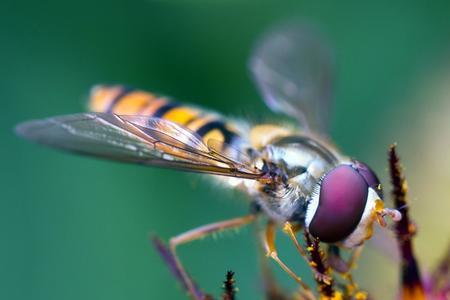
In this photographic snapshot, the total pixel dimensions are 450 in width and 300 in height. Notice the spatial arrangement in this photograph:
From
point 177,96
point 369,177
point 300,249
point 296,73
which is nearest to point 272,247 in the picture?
point 300,249

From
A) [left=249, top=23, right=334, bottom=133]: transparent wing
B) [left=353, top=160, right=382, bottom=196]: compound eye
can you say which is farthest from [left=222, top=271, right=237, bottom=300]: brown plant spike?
[left=249, top=23, right=334, bottom=133]: transparent wing

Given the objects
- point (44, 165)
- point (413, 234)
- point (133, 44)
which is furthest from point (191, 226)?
point (413, 234)

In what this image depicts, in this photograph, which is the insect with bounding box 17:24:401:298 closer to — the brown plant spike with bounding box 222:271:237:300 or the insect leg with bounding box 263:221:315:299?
the insect leg with bounding box 263:221:315:299

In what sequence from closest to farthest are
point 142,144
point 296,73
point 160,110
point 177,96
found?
1. point 142,144
2. point 160,110
3. point 296,73
4. point 177,96

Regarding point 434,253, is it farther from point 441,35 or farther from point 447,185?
point 441,35

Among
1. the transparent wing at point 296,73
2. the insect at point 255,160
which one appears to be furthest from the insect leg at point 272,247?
the transparent wing at point 296,73

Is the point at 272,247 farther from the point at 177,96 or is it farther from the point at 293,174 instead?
the point at 177,96
